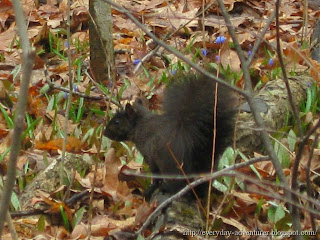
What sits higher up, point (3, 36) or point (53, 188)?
point (3, 36)

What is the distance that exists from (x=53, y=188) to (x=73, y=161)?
11.1 inches

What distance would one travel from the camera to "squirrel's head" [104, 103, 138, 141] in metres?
3.91

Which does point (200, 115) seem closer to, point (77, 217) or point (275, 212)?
point (275, 212)

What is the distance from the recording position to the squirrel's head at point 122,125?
12.8ft

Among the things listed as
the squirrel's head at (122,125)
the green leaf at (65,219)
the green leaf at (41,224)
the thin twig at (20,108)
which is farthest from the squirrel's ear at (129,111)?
the thin twig at (20,108)

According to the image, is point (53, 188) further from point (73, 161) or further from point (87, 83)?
point (87, 83)

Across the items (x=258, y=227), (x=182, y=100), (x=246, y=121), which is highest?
(x=182, y=100)

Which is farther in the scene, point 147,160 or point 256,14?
point 256,14

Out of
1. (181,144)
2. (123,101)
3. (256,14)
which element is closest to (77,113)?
(123,101)

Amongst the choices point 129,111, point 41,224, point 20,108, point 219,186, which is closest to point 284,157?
point 219,186

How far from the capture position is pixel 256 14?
646 centimetres

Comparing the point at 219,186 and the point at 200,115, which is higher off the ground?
the point at 200,115

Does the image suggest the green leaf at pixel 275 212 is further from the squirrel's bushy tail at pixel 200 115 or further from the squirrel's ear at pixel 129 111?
the squirrel's ear at pixel 129 111

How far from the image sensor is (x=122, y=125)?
3.92 m
